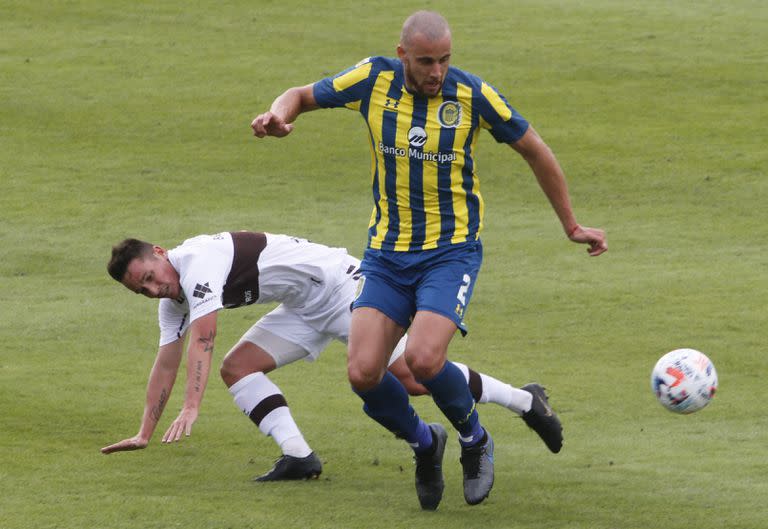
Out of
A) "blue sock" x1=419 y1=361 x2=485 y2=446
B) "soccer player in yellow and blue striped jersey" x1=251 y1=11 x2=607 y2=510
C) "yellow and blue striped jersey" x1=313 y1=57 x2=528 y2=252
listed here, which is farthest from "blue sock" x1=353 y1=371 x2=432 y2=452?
"yellow and blue striped jersey" x1=313 y1=57 x2=528 y2=252

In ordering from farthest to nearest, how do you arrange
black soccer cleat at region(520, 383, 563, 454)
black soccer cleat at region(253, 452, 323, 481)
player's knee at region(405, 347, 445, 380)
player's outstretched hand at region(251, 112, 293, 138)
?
1. black soccer cleat at region(520, 383, 563, 454)
2. black soccer cleat at region(253, 452, 323, 481)
3. player's knee at region(405, 347, 445, 380)
4. player's outstretched hand at region(251, 112, 293, 138)

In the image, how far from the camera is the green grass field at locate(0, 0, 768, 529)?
24.1ft

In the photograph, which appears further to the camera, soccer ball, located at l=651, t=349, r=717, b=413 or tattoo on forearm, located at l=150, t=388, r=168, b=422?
Result: soccer ball, located at l=651, t=349, r=717, b=413

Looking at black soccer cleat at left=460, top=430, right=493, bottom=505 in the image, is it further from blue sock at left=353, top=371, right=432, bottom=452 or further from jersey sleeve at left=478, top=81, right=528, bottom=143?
jersey sleeve at left=478, top=81, right=528, bottom=143

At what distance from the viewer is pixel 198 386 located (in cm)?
688

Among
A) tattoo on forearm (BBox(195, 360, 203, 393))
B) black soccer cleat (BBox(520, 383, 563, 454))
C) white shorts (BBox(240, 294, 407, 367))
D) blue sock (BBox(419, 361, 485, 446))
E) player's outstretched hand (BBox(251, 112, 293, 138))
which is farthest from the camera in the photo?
white shorts (BBox(240, 294, 407, 367))

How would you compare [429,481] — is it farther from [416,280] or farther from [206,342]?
[206,342]

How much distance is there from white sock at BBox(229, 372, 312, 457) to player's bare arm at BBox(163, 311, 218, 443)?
2.13 ft

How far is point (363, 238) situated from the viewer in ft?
45.8

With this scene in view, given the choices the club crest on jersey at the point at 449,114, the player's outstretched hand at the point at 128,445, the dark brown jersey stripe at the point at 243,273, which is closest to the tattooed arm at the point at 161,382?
the player's outstretched hand at the point at 128,445

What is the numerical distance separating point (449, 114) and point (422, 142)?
0.62 feet

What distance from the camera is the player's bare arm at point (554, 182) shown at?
22.8ft

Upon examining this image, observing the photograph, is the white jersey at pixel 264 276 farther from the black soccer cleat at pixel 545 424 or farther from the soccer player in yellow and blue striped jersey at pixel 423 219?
the black soccer cleat at pixel 545 424

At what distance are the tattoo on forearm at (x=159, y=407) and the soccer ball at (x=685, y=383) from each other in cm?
272
